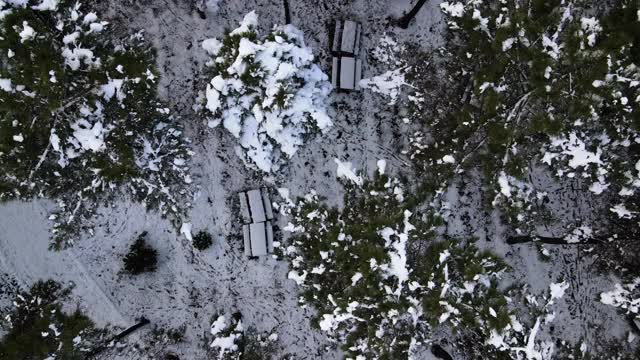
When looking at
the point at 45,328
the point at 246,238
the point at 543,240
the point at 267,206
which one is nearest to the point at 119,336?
the point at 45,328

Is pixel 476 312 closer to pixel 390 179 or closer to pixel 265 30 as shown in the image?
pixel 390 179

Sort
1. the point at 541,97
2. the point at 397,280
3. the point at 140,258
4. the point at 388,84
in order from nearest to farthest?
the point at 397,280 → the point at 541,97 → the point at 140,258 → the point at 388,84

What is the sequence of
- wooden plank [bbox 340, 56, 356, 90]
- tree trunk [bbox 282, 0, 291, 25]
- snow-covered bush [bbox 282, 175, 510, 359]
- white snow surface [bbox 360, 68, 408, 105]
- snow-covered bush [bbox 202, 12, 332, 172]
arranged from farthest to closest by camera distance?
white snow surface [bbox 360, 68, 408, 105] < wooden plank [bbox 340, 56, 356, 90] < tree trunk [bbox 282, 0, 291, 25] < snow-covered bush [bbox 202, 12, 332, 172] < snow-covered bush [bbox 282, 175, 510, 359]

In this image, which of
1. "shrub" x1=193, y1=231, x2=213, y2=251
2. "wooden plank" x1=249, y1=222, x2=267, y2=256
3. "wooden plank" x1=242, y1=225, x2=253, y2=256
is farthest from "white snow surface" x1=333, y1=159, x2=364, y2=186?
"shrub" x1=193, y1=231, x2=213, y2=251

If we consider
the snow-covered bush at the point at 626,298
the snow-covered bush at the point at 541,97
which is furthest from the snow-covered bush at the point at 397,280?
the snow-covered bush at the point at 626,298

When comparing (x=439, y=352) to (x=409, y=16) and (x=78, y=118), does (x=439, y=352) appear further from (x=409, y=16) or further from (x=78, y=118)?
(x=78, y=118)

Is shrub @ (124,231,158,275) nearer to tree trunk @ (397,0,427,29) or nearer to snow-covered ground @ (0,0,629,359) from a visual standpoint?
snow-covered ground @ (0,0,629,359)

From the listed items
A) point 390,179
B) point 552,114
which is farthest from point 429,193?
point 552,114
